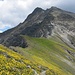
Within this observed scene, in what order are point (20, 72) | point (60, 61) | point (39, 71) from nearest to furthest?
point (20, 72) → point (39, 71) → point (60, 61)

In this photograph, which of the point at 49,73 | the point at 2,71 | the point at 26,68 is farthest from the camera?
the point at 49,73

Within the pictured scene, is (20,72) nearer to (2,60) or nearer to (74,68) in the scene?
(2,60)

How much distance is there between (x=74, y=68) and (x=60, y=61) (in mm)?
10950

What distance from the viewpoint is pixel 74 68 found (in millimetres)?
180625

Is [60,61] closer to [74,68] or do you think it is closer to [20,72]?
[74,68]

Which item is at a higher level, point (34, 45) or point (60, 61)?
point (34, 45)

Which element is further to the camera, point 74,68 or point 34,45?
point 34,45

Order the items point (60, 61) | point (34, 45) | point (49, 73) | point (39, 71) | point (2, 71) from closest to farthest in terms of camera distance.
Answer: point (2, 71)
point (39, 71)
point (49, 73)
point (60, 61)
point (34, 45)

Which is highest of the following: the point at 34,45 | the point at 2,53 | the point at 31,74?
the point at 34,45

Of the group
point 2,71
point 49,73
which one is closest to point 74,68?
point 49,73

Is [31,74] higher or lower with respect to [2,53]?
lower

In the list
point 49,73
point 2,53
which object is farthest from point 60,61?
point 2,53

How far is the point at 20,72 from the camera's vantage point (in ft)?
254

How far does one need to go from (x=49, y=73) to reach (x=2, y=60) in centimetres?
2145
